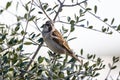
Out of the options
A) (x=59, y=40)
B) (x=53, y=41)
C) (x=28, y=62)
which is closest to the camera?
(x=28, y=62)

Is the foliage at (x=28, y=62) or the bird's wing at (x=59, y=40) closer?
the foliage at (x=28, y=62)

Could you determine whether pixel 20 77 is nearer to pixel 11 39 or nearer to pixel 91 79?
pixel 11 39

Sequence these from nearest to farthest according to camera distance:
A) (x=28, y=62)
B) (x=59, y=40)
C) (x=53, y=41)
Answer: (x=28, y=62) < (x=59, y=40) < (x=53, y=41)

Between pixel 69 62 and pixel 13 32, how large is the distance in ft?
1.13

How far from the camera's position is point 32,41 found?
2.59 m

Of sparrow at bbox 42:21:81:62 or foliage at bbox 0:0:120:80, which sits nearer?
foliage at bbox 0:0:120:80

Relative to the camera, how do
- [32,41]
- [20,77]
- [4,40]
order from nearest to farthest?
1. [20,77]
2. [4,40]
3. [32,41]

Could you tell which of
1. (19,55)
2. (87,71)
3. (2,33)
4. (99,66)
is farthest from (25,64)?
(99,66)

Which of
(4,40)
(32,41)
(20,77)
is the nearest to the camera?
(20,77)

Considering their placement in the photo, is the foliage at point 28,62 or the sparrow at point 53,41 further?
the sparrow at point 53,41

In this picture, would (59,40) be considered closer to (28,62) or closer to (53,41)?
(53,41)

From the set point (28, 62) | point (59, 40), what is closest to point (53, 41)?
point (59, 40)

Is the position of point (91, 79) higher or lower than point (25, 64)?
lower

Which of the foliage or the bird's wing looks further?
the bird's wing
